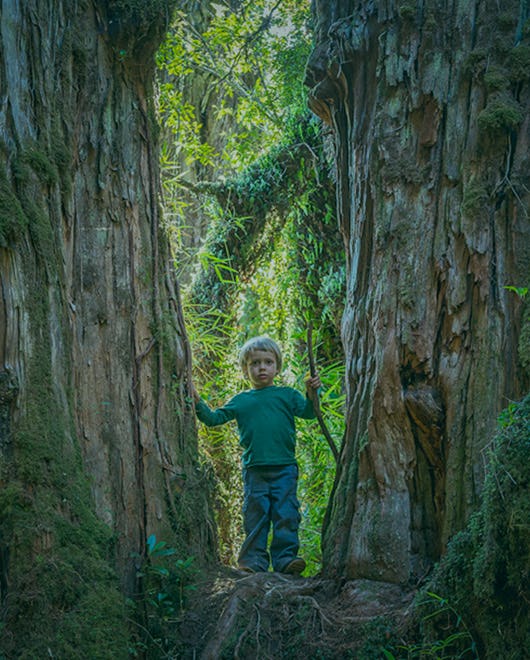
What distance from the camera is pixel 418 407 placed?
381cm

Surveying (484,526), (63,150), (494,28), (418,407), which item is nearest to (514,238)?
(418,407)

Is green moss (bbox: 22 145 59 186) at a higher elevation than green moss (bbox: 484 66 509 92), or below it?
below

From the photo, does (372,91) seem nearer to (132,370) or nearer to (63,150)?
(63,150)

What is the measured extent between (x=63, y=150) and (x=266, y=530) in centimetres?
265

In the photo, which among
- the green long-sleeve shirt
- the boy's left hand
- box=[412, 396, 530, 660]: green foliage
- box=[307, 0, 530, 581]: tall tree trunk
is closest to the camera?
box=[412, 396, 530, 660]: green foliage

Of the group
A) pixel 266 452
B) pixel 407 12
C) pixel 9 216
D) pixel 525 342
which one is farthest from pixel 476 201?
pixel 9 216

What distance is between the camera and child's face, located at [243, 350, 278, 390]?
5152 millimetres

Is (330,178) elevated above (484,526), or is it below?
above

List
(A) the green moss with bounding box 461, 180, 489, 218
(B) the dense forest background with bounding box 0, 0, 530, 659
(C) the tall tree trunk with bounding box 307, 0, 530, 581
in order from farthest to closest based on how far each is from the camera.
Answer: (A) the green moss with bounding box 461, 180, 489, 218 → (C) the tall tree trunk with bounding box 307, 0, 530, 581 → (B) the dense forest background with bounding box 0, 0, 530, 659

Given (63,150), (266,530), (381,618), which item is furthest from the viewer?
(266,530)

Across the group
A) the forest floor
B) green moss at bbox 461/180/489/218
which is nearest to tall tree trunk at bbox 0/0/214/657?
the forest floor

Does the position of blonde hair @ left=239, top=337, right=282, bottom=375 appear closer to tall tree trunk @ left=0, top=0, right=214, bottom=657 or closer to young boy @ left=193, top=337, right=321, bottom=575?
young boy @ left=193, top=337, right=321, bottom=575

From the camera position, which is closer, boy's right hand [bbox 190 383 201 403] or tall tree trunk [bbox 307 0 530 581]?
tall tree trunk [bbox 307 0 530 581]

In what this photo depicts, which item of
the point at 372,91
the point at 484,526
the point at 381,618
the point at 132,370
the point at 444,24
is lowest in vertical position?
the point at 381,618
